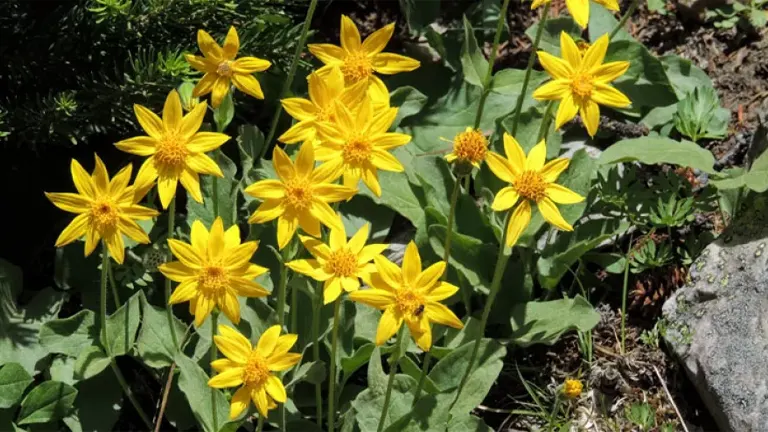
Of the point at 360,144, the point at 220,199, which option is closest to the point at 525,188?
the point at 360,144

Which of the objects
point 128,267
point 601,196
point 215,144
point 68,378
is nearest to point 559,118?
point 601,196

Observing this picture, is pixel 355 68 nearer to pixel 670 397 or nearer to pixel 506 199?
pixel 506 199

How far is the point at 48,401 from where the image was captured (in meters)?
2.88

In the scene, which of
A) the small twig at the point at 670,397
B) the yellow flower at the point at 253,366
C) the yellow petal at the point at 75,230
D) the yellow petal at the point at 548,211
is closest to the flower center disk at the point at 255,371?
the yellow flower at the point at 253,366

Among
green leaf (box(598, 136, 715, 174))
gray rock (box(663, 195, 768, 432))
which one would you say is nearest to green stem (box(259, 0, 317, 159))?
green leaf (box(598, 136, 715, 174))

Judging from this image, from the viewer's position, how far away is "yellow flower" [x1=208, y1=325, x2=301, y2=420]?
94.6 inches

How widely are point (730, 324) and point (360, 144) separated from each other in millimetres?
1315

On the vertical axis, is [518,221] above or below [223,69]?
below

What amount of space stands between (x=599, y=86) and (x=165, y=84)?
1273mm

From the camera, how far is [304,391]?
3.06 m

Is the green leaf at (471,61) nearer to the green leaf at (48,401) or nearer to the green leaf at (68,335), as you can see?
the green leaf at (68,335)

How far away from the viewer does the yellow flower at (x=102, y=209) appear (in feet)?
8.25

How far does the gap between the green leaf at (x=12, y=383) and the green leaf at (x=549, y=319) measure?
56.3 inches

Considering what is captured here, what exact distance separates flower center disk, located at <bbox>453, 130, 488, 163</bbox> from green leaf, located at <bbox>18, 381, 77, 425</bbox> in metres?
1.32
